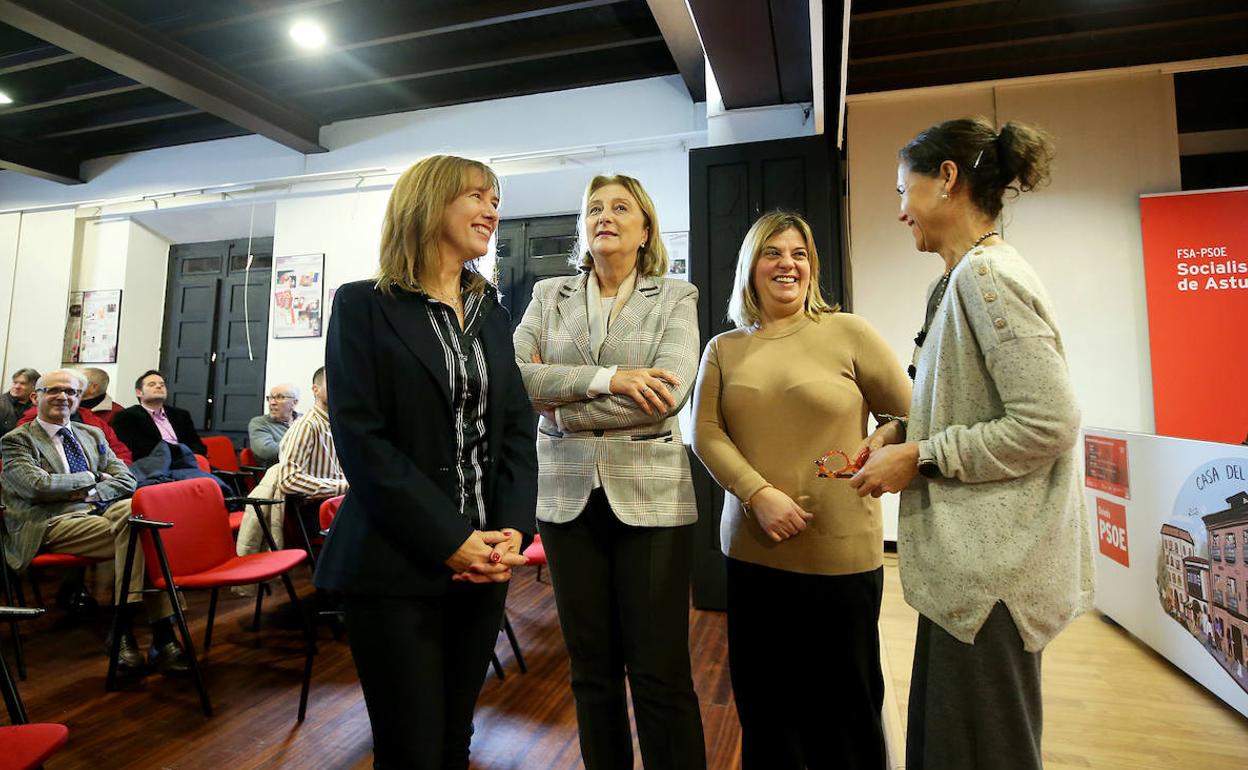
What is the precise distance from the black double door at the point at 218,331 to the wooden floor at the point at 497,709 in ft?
12.5

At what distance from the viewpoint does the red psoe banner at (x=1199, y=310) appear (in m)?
4.04

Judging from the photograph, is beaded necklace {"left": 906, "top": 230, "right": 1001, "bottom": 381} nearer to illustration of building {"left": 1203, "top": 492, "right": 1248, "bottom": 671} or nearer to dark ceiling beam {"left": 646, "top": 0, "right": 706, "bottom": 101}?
illustration of building {"left": 1203, "top": 492, "right": 1248, "bottom": 671}

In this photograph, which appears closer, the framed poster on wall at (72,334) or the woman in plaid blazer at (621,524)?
the woman in plaid blazer at (621,524)

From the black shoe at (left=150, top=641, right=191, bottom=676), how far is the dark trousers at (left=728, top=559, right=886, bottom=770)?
8.35ft

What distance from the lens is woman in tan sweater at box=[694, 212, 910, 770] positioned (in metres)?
1.33

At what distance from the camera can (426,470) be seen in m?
1.10

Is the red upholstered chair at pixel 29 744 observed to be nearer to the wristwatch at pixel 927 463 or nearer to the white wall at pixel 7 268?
the wristwatch at pixel 927 463

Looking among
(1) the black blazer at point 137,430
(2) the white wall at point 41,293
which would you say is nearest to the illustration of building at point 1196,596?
(1) the black blazer at point 137,430

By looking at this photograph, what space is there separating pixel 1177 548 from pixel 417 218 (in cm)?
307

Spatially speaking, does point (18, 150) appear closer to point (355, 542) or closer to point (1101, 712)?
point (355, 542)

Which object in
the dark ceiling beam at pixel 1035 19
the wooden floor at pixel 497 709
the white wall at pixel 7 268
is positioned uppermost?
the dark ceiling beam at pixel 1035 19

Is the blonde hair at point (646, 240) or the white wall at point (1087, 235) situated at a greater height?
the white wall at point (1087, 235)

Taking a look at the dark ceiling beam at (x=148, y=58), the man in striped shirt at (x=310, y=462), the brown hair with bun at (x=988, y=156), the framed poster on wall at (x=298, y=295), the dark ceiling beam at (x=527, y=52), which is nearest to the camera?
the brown hair with bun at (x=988, y=156)

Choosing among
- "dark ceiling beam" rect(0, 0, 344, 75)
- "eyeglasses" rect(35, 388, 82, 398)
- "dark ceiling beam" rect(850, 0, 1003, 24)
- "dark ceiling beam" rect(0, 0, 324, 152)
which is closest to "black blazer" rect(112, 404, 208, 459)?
"eyeglasses" rect(35, 388, 82, 398)
